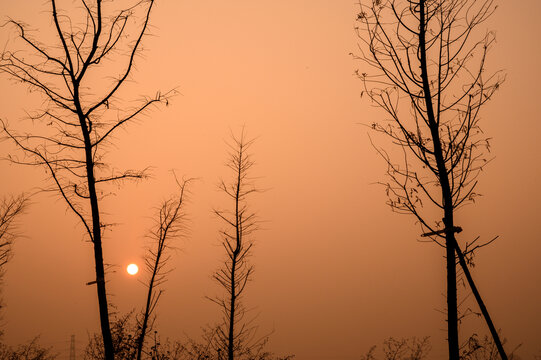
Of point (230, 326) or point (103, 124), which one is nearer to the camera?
point (103, 124)

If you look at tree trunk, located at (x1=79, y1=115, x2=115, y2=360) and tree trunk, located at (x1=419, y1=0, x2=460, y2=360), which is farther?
tree trunk, located at (x1=79, y1=115, x2=115, y2=360)

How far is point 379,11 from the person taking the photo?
4.92 meters

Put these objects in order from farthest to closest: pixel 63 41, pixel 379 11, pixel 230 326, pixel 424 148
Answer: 1. pixel 230 326
2. pixel 63 41
3. pixel 379 11
4. pixel 424 148

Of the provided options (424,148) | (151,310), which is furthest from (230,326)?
(424,148)

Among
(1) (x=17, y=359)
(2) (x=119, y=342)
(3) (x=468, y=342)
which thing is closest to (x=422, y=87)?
(3) (x=468, y=342)

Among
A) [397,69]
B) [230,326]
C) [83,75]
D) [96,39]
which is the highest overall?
[96,39]

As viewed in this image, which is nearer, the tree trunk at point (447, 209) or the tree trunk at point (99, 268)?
the tree trunk at point (447, 209)

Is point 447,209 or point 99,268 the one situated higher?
point 99,268

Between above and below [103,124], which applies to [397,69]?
below

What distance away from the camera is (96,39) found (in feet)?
20.0

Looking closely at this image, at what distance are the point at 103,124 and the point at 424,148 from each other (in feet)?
13.0

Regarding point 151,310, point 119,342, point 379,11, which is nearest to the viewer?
point 379,11

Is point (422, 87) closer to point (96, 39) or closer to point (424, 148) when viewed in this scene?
point (424, 148)

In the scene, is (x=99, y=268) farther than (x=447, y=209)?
Yes
